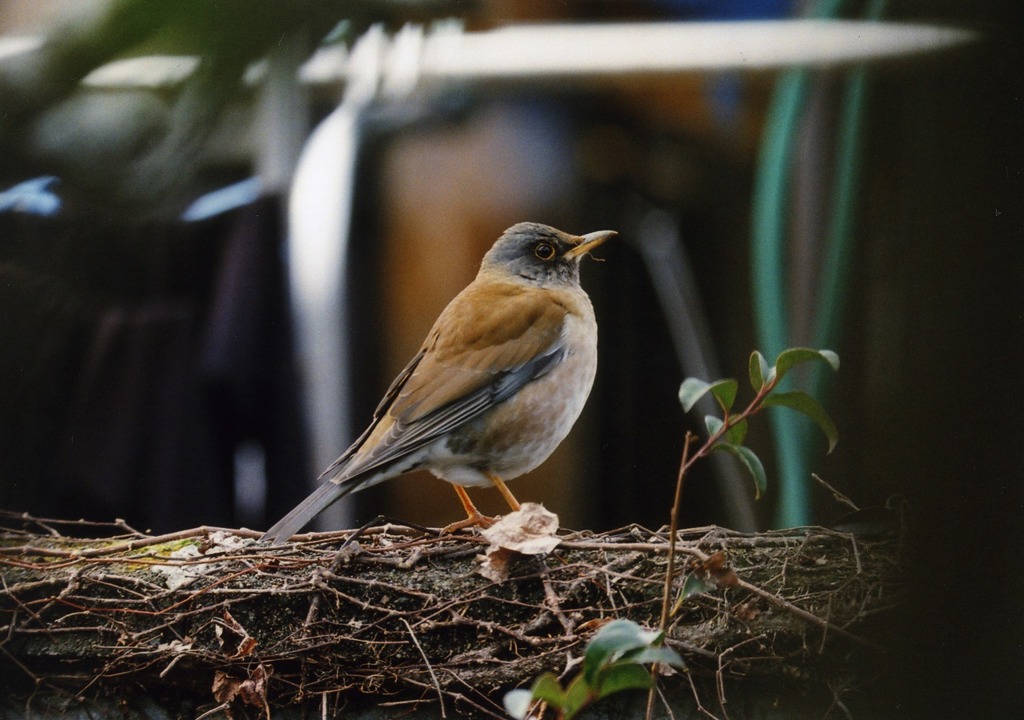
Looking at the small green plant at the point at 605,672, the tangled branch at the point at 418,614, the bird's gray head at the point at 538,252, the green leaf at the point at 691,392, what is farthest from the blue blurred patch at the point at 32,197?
the small green plant at the point at 605,672

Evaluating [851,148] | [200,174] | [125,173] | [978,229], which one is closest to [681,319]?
[851,148]

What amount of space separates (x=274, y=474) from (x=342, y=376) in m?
0.31

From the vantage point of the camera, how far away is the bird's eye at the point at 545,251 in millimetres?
2543

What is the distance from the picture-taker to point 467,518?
8.16ft

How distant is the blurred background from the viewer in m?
2.37

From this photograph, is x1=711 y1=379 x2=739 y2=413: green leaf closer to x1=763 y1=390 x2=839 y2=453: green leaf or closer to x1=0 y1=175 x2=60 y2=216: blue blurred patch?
x1=763 y1=390 x2=839 y2=453: green leaf

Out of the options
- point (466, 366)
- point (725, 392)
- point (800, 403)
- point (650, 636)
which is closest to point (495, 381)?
point (466, 366)

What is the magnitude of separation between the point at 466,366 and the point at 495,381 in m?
0.08

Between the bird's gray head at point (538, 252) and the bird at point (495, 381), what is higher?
the bird's gray head at point (538, 252)

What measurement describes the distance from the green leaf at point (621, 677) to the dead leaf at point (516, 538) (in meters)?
0.63

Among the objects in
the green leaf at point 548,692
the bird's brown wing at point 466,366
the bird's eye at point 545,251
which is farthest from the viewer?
the bird's eye at point 545,251

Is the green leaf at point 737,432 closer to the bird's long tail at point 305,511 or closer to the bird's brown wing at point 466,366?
the bird's brown wing at point 466,366

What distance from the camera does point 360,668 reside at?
215 centimetres

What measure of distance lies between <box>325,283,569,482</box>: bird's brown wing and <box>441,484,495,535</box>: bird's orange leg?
235 mm
